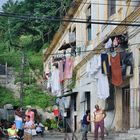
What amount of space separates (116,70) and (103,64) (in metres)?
1.93

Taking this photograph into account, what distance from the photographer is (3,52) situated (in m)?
62.2

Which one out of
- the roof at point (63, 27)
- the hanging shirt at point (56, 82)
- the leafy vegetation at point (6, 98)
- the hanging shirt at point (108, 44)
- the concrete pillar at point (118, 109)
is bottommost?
the concrete pillar at point (118, 109)

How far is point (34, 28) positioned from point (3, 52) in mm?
4407

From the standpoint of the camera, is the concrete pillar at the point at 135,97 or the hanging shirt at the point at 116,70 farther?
the hanging shirt at the point at 116,70

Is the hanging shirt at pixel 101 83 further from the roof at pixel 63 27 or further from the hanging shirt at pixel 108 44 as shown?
the roof at pixel 63 27

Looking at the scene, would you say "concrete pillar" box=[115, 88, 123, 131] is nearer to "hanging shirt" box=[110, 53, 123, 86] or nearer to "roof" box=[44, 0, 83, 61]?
"hanging shirt" box=[110, 53, 123, 86]

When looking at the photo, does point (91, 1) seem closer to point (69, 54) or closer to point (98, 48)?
point (98, 48)

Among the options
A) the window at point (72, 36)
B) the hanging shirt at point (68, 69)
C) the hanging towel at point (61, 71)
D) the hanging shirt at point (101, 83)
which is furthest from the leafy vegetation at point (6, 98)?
the hanging shirt at point (101, 83)

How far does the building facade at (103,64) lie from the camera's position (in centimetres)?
2438

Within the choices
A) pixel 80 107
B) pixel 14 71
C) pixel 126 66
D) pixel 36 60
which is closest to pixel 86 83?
pixel 80 107

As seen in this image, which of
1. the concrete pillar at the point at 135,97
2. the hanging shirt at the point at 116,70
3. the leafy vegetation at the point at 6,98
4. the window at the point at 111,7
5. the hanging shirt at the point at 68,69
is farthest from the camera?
the leafy vegetation at the point at 6,98

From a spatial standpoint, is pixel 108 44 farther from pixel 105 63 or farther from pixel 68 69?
pixel 68 69

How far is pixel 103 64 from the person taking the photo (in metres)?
27.2

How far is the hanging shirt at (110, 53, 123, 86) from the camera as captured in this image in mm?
25141
